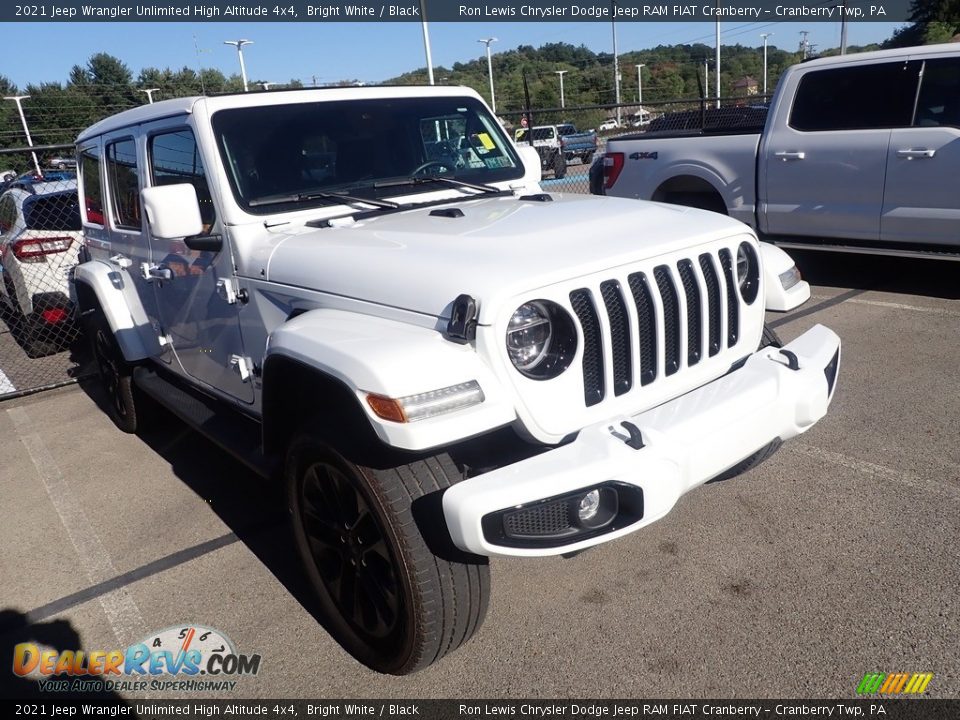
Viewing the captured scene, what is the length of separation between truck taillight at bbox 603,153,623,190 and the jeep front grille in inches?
221

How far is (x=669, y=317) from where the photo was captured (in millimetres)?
2740

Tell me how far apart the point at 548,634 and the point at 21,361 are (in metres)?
7.01

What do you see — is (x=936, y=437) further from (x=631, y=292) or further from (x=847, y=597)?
(x=631, y=292)

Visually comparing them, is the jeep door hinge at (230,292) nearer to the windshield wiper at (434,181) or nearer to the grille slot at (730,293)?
the windshield wiper at (434,181)

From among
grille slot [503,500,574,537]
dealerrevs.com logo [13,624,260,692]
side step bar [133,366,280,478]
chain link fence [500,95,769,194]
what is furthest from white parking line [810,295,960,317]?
dealerrevs.com logo [13,624,260,692]

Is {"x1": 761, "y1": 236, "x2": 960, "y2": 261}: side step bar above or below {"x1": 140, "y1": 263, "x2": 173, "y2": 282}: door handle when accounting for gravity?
below

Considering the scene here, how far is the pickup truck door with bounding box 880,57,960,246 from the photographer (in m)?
6.09

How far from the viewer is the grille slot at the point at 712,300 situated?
288 cm

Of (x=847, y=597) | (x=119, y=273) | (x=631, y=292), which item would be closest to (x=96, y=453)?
(x=119, y=273)

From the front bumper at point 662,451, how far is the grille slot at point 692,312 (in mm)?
130

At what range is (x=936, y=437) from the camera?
4.10m

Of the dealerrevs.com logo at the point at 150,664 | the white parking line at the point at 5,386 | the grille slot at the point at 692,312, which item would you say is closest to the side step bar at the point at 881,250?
the grille slot at the point at 692,312

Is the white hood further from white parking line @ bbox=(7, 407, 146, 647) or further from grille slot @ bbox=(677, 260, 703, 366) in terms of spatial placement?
white parking line @ bbox=(7, 407, 146, 647)

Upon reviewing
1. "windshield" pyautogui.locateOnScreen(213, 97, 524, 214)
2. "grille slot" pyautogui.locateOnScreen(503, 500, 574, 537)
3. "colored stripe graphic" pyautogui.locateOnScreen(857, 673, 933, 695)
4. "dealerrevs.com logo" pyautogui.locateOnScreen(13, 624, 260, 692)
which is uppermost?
"windshield" pyautogui.locateOnScreen(213, 97, 524, 214)
